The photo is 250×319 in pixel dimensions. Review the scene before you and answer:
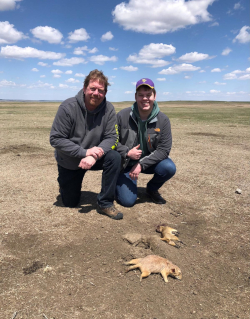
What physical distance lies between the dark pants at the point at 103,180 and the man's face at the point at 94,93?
74 cm

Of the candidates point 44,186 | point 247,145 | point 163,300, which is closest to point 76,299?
point 163,300

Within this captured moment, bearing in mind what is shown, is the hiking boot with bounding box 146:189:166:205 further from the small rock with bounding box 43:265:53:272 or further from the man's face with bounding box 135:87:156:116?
the small rock with bounding box 43:265:53:272

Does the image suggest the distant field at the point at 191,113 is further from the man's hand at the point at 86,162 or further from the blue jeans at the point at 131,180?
the man's hand at the point at 86,162

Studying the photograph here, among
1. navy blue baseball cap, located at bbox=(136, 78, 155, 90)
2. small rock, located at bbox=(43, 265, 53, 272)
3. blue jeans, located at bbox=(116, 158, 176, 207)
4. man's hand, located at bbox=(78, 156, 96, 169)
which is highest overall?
navy blue baseball cap, located at bbox=(136, 78, 155, 90)

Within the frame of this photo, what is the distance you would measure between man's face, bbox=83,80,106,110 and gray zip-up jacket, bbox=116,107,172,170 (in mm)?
721

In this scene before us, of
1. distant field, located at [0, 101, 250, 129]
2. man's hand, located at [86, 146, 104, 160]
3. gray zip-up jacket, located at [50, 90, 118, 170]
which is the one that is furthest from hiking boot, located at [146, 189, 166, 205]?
distant field, located at [0, 101, 250, 129]

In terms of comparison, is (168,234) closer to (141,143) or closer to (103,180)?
(103,180)

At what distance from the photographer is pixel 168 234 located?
130 inches

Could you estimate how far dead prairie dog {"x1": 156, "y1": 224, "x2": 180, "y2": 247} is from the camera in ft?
10.5

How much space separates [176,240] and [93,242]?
1041mm

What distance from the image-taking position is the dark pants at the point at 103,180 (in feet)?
12.5

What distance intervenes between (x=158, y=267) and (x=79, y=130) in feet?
6.86

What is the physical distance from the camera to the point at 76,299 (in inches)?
90.7

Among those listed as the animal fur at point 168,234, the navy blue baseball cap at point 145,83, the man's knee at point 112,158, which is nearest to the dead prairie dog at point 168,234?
the animal fur at point 168,234
